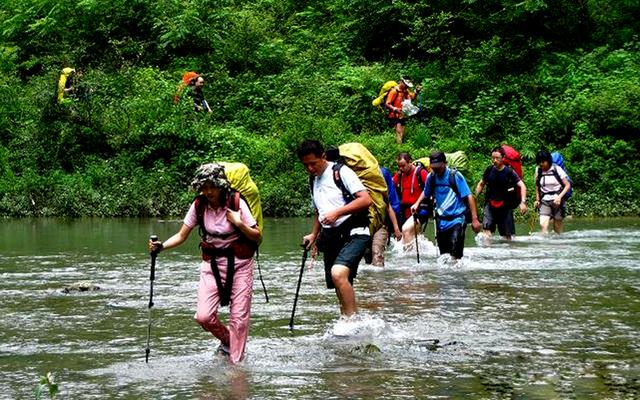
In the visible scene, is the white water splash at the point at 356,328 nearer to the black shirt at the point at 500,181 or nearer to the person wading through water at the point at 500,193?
the person wading through water at the point at 500,193

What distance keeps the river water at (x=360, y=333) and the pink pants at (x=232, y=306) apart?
0.22m

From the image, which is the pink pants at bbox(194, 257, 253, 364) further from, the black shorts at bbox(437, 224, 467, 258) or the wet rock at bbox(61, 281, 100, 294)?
the black shorts at bbox(437, 224, 467, 258)

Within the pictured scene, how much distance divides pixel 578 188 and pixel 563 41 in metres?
8.47

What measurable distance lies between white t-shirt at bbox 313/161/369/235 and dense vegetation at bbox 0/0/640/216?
16.1m

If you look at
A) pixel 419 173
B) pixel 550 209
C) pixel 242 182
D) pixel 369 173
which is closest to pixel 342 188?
pixel 242 182

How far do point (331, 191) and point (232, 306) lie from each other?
172cm

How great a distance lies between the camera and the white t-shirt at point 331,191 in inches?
384

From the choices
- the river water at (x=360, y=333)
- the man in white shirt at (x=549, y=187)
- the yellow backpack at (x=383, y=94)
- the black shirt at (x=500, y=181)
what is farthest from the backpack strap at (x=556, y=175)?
the yellow backpack at (x=383, y=94)

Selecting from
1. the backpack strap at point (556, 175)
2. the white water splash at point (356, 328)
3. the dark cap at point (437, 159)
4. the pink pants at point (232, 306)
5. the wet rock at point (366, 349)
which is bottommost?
the wet rock at point (366, 349)

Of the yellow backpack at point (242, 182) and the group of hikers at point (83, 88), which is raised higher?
the group of hikers at point (83, 88)

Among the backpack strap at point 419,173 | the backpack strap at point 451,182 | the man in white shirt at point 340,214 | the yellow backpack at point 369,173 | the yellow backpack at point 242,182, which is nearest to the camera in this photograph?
the man in white shirt at point 340,214

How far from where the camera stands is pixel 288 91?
32000 mm

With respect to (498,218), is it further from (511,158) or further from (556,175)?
(556,175)

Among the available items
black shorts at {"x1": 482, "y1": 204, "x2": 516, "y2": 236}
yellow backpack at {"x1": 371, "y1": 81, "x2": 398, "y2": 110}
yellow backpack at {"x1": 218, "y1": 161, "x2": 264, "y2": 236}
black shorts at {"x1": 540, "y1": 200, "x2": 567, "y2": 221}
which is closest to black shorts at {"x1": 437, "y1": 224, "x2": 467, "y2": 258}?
black shorts at {"x1": 482, "y1": 204, "x2": 516, "y2": 236}
